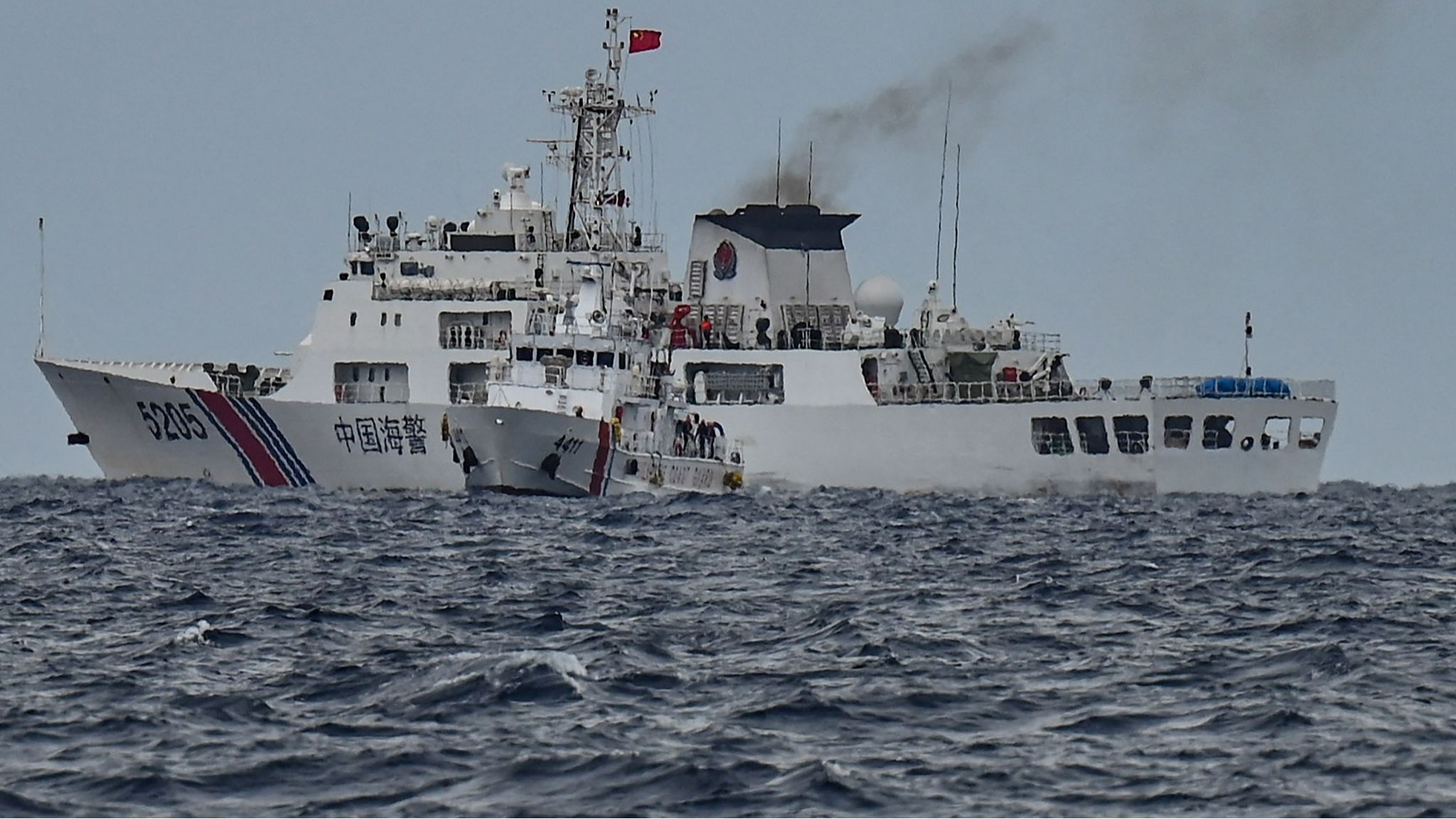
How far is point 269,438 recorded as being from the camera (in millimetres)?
58844

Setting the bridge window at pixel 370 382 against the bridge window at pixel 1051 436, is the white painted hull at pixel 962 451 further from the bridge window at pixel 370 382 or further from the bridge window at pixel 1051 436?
the bridge window at pixel 370 382

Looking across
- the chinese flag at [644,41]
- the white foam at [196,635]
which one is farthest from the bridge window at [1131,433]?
the white foam at [196,635]

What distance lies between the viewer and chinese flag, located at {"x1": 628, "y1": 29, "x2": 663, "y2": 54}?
211 feet

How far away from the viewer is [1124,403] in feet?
198

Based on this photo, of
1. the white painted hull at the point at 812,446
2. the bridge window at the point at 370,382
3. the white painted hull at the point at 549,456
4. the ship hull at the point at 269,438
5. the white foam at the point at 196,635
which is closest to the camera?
the white foam at the point at 196,635

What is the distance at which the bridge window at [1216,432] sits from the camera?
60.8m

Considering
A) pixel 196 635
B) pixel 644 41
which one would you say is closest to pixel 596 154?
pixel 644 41

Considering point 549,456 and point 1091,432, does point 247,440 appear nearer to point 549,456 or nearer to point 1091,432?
point 549,456

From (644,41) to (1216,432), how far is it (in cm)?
1993

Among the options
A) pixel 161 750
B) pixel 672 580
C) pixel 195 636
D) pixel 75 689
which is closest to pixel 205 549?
pixel 672 580

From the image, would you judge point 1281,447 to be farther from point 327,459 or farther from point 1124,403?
point 327,459

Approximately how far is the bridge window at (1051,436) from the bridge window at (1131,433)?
4.47 feet

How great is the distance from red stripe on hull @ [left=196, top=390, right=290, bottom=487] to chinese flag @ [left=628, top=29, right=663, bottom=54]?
1600 cm

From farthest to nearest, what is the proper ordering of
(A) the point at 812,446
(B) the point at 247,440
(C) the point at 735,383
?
(C) the point at 735,383 → (A) the point at 812,446 → (B) the point at 247,440
